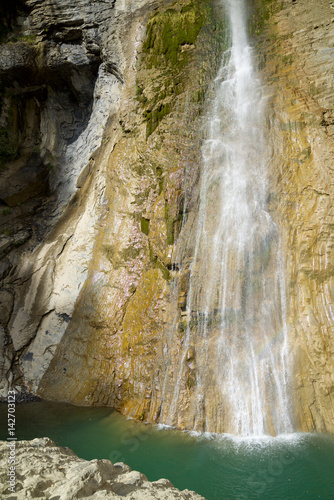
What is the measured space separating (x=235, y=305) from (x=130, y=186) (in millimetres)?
4259

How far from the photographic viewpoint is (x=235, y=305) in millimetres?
7625

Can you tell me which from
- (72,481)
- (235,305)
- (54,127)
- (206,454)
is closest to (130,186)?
(235,305)

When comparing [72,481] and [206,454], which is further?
[206,454]

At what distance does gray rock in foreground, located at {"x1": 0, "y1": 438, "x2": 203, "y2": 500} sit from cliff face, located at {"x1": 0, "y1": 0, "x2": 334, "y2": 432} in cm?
368

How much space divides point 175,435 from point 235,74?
951 centimetres

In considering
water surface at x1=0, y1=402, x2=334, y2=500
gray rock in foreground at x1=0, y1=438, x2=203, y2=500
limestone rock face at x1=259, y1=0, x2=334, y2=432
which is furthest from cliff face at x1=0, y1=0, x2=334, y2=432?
gray rock in foreground at x1=0, y1=438, x2=203, y2=500

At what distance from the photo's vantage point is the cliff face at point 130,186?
300 inches

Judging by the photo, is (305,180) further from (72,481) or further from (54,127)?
(54,127)

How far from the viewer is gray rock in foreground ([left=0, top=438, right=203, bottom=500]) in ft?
9.64

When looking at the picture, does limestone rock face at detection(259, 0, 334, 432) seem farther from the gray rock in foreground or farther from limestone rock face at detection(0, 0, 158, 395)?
limestone rock face at detection(0, 0, 158, 395)

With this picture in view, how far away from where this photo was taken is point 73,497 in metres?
2.83

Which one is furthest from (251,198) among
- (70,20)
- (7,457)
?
(70,20)

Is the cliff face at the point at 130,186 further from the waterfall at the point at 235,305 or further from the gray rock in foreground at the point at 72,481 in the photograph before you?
the gray rock in foreground at the point at 72,481

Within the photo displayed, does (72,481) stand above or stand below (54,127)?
below
